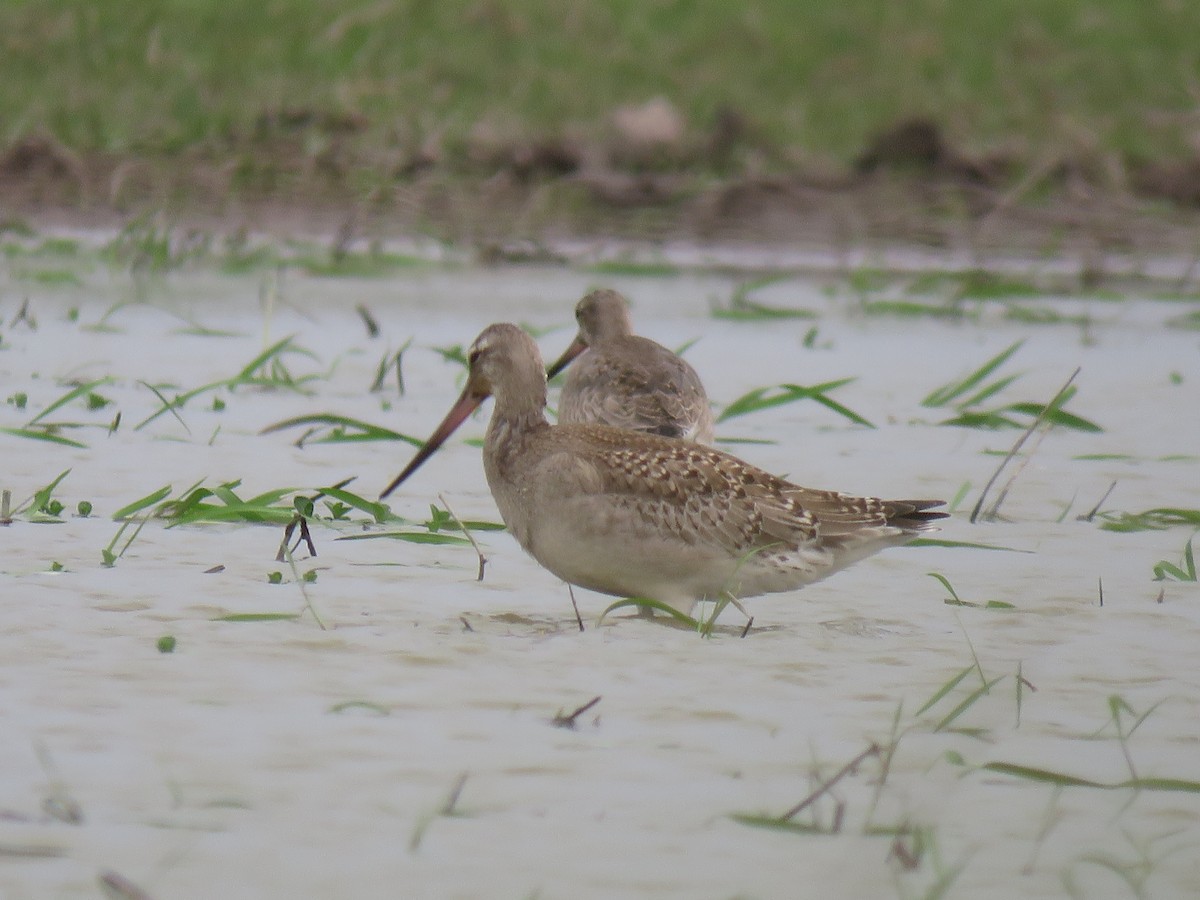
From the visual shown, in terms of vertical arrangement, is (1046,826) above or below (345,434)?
below

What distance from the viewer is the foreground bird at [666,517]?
16.0 ft

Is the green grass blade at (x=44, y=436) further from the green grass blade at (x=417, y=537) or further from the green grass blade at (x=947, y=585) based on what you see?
the green grass blade at (x=947, y=585)

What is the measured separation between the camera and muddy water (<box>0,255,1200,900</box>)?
3098 millimetres

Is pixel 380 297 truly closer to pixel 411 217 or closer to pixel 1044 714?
pixel 411 217

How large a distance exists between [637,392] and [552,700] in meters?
3.03

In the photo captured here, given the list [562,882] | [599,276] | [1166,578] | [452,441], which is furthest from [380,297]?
[562,882]

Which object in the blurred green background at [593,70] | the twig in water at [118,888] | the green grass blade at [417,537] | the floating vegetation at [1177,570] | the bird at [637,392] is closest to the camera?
the twig in water at [118,888]

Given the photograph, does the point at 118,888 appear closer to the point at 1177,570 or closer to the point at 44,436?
the point at 1177,570

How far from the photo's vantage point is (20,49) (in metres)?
16.7

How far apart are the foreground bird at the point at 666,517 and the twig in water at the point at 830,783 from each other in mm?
1352

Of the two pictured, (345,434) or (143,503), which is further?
(345,434)

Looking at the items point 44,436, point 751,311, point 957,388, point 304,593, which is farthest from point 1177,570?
point 751,311

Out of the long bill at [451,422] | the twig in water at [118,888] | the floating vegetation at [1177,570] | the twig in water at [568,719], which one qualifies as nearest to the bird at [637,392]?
the long bill at [451,422]

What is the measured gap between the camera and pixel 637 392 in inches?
273
